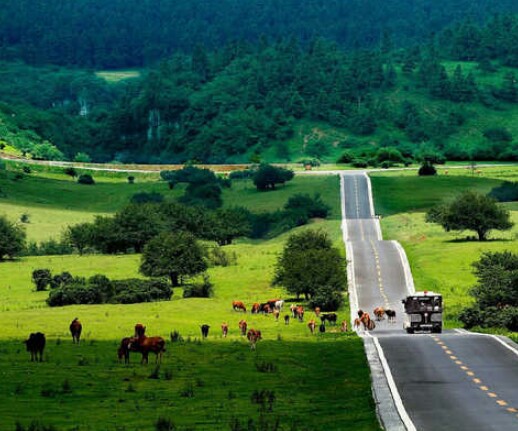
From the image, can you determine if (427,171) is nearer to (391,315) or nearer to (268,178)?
(268,178)

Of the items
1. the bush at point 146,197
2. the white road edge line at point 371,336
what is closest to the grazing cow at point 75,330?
the white road edge line at point 371,336

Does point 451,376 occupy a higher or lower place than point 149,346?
lower

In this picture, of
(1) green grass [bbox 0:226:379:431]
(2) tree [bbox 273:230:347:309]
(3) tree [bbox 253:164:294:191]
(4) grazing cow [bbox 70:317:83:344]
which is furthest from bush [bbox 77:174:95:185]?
(4) grazing cow [bbox 70:317:83:344]

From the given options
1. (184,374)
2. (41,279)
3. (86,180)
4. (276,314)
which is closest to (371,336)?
(276,314)

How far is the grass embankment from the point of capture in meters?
87.3

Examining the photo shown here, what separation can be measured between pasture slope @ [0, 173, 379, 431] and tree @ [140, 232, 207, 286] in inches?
218

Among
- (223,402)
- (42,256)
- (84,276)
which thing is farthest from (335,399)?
(42,256)

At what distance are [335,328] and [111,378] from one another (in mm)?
26345

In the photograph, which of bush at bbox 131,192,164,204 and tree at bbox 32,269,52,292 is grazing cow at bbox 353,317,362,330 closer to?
tree at bbox 32,269,52,292

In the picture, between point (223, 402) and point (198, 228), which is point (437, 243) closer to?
point (198, 228)

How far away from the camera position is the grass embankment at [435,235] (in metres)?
87.3

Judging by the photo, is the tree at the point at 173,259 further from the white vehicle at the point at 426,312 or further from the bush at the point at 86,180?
the bush at the point at 86,180

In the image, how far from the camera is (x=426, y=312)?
2393 inches

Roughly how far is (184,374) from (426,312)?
20961 millimetres
